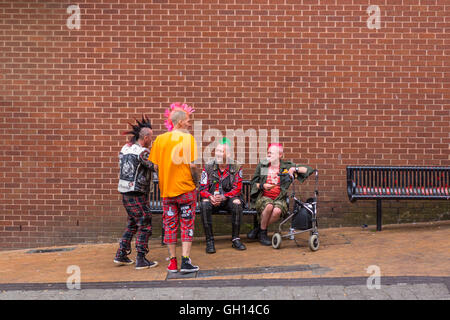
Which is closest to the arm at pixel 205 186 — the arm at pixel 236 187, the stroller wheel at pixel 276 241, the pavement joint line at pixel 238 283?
the arm at pixel 236 187

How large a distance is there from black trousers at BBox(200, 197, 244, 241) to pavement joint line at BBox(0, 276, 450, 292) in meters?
1.45

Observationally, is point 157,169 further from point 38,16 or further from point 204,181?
point 38,16

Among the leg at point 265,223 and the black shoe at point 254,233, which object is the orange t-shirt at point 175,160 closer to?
the leg at point 265,223

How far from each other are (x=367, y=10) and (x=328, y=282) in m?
4.70

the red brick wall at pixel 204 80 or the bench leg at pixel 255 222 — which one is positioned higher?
the red brick wall at pixel 204 80

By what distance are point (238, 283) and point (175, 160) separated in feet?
4.93

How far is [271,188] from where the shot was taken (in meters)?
6.99

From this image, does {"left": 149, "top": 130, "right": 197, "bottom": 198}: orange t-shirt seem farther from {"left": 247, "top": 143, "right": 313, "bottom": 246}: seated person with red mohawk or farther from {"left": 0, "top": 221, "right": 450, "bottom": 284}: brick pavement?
{"left": 247, "top": 143, "right": 313, "bottom": 246}: seated person with red mohawk

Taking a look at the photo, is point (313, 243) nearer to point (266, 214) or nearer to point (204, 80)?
point (266, 214)

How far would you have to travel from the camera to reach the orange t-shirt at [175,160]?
5621mm

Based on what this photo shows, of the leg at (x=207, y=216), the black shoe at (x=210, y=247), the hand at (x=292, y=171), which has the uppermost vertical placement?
the hand at (x=292, y=171)

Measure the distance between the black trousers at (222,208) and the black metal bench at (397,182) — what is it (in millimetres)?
1867

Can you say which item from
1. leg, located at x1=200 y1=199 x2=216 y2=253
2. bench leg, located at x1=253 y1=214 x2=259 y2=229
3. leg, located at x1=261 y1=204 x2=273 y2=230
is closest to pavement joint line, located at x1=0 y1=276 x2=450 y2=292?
leg, located at x1=200 y1=199 x2=216 y2=253

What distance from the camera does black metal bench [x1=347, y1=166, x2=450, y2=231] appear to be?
767 centimetres
